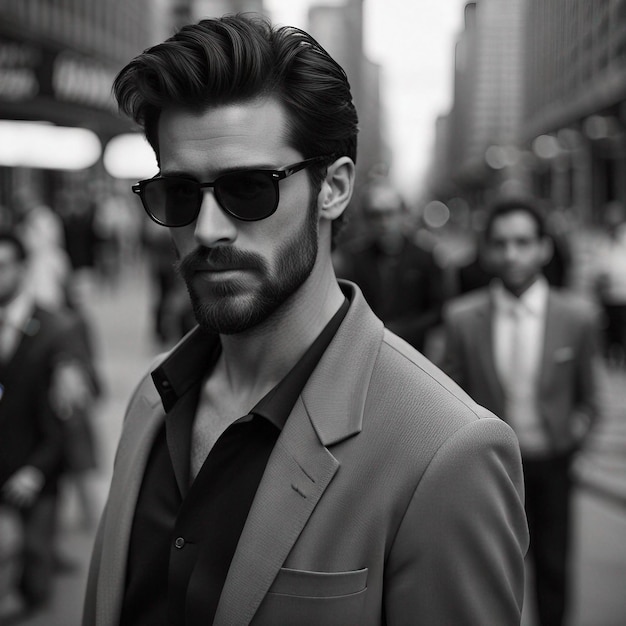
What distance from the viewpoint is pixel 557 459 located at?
445 cm

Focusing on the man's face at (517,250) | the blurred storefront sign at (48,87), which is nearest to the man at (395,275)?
the man's face at (517,250)

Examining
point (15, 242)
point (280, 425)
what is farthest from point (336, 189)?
point (15, 242)

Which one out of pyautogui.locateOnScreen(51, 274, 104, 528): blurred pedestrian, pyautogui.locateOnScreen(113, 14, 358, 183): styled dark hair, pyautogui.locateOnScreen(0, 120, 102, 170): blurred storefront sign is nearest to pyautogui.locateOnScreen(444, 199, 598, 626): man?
pyautogui.locateOnScreen(51, 274, 104, 528): blurred pedestrian

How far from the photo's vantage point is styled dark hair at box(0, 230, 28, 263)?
17.7ft

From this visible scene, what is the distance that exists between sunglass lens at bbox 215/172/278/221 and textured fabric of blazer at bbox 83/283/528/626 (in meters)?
0.40

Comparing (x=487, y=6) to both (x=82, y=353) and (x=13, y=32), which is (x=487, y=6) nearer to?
(x=82, y=353)

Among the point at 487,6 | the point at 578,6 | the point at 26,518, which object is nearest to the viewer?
the point at 578,6

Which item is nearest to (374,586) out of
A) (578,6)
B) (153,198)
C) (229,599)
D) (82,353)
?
(229,599)

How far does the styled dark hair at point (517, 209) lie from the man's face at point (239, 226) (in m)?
3.02

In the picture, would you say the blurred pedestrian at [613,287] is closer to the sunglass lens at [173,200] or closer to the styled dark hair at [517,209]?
the styled dark hair at [517,209]

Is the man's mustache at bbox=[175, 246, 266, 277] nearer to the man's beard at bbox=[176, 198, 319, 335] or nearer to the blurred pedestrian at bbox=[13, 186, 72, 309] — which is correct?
the man's beard at bbox=[176, 198, 319, 335]

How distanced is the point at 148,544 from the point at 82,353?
12.2 ft

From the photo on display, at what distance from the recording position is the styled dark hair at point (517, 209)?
15.5 feet

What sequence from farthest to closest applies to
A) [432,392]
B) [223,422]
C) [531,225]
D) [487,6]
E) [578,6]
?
[531,225] → [487,6] → [578,6] → [223,422] → [432,392]
